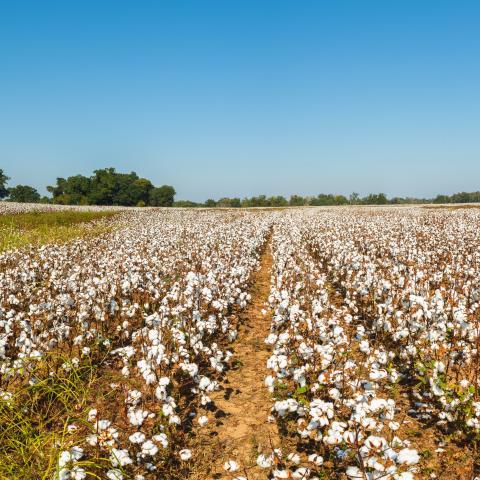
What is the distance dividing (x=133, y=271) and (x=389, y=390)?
27.0 feet

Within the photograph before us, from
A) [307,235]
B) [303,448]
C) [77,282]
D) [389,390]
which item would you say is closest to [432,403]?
[389,390]

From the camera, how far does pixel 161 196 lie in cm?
13038

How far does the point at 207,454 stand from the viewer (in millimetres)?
4738

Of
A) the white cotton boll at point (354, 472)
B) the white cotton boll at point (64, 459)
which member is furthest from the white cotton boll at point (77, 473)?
the white cotton boll at point (354, 472)

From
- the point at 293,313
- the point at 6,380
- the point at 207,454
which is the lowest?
the point at 207,454

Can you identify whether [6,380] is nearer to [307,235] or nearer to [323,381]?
[323,381]

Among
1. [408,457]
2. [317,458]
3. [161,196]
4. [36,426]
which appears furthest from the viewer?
[161,196]

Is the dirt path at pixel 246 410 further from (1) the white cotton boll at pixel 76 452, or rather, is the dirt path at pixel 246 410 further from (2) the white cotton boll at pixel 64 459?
(2) the white cotton boll at pixel 64 459

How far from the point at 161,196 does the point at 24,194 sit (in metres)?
49.1

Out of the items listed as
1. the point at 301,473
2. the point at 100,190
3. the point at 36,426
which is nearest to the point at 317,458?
the point at 301,473

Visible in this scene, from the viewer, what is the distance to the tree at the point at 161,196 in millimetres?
129875

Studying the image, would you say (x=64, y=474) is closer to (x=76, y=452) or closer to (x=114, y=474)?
(x=76, y=452)

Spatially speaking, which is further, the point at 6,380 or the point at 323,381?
the point at 6,380

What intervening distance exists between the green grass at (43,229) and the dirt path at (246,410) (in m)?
13.3
